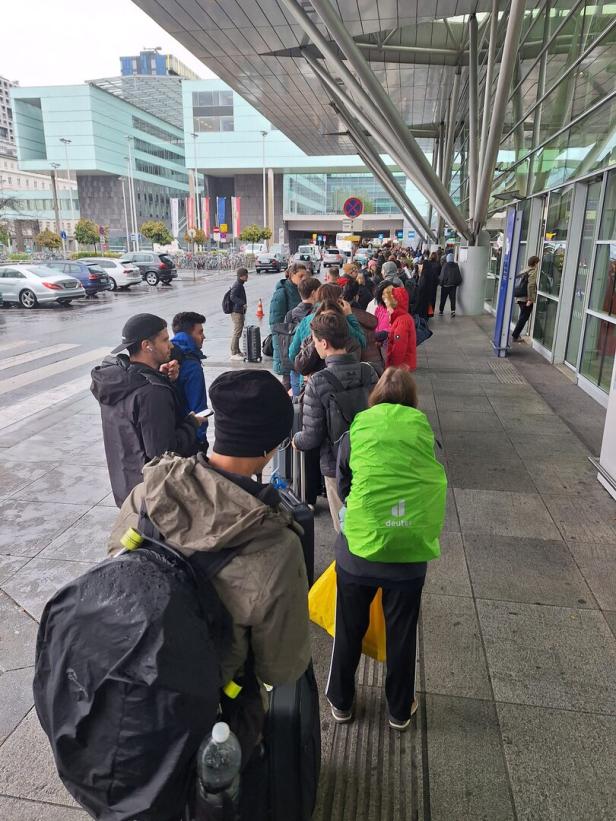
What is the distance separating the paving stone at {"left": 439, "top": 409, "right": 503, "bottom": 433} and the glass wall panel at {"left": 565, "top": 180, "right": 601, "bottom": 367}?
11.2 feet

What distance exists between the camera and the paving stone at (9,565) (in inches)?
171

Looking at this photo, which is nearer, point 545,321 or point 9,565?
point 9,565

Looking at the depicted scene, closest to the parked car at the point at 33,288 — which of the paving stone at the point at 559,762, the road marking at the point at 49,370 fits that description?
the road marking at the point at 49,370

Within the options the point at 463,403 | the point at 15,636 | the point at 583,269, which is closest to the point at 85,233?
the point at 583,269

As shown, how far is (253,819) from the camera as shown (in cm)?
170

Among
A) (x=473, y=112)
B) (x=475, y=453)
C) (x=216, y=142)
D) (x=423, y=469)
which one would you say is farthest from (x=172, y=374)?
(x=216, y=142)

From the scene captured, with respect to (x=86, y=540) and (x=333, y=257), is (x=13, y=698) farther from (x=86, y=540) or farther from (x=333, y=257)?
(x=333, y=257)

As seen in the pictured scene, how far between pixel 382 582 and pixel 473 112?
16071 millimetres

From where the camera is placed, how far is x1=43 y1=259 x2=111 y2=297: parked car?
83.6 ft

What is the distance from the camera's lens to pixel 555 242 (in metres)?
12.0

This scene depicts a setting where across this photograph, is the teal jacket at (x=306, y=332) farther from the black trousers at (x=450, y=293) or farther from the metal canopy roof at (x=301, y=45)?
the black trousers at (x=450, y=293)

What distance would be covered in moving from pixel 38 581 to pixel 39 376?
299 inches

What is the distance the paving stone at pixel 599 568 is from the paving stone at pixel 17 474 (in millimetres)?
5309

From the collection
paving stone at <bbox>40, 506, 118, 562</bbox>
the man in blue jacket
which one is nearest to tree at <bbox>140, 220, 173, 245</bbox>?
paving stone at <bbox>40, 506, 118, 562</bbox>
